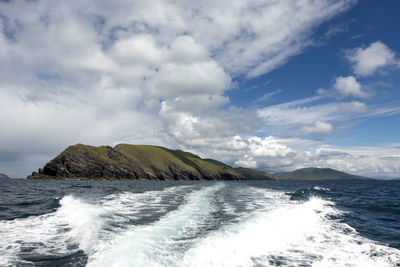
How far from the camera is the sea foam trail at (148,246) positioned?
9375mm

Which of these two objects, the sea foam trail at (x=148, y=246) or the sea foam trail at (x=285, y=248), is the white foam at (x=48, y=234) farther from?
the sea foam trail at (x=285, y=248)

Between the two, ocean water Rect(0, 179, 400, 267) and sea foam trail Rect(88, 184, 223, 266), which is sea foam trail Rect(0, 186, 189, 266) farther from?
sea foam trail Rect(88, 184, 223, 266)

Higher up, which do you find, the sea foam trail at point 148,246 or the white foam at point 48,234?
the white foam at point 48,234

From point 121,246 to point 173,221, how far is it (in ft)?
19.9

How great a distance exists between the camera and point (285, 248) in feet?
39.7

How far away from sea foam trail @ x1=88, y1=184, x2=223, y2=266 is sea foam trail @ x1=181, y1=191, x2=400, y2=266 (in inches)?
36.3

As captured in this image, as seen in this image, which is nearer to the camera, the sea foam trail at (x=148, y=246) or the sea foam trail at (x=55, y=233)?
the sea foam trail at (x=148, y=246)

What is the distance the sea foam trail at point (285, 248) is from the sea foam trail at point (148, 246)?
3.02 ft

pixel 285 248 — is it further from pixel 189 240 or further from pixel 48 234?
pixel 48 234

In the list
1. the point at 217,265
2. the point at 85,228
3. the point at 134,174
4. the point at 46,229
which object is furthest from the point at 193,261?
the point at 134,174

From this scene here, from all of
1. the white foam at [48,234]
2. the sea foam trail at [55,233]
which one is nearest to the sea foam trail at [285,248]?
the sea foam trail at [55,233]

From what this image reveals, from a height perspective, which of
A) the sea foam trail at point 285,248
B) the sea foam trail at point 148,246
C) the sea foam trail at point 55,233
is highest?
the sea foam trail at point 55,233

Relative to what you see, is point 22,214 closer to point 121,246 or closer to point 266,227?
point 121,246

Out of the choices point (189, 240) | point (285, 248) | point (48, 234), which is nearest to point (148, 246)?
point (189, 240)
